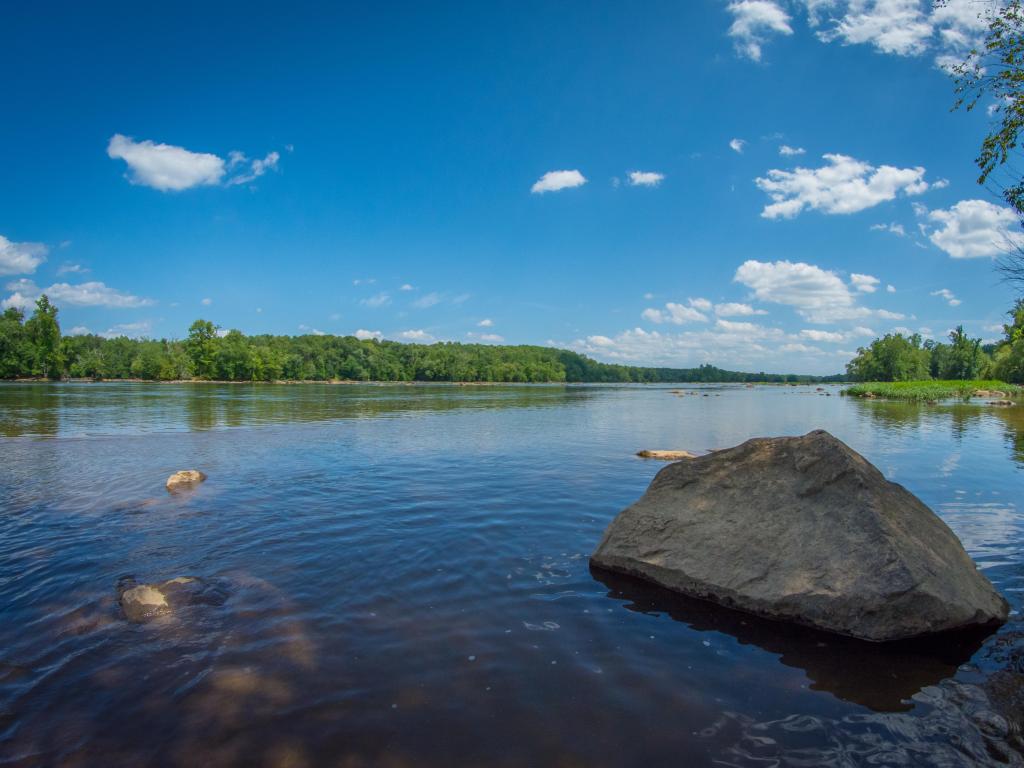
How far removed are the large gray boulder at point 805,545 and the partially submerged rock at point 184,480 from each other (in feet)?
41.8

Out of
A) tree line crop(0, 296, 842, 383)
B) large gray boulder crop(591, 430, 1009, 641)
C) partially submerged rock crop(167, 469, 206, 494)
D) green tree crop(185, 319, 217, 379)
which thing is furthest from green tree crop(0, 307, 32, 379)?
large gray boulder crop(591, 430, 1009, 641)

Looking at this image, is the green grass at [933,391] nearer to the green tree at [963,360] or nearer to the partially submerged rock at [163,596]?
the green tree at [963,360]

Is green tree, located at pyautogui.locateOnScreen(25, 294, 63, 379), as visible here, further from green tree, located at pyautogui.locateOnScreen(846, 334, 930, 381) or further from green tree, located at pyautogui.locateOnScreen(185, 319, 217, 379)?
green tree, located at pyautogui.locateOnScreen(846, 334, 930, 381)

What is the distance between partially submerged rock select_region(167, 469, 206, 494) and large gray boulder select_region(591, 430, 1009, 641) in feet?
41.8

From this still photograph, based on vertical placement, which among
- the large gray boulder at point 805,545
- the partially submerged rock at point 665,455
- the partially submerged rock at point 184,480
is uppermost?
the large gray boulder at point 805,545

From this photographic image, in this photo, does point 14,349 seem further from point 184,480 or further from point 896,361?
point 896,361

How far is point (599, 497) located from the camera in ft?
47.8

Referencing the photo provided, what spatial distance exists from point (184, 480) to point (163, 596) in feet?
31.8

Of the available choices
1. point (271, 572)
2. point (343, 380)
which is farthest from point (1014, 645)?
point (343, 380)

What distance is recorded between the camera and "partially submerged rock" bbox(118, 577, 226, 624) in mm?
7160

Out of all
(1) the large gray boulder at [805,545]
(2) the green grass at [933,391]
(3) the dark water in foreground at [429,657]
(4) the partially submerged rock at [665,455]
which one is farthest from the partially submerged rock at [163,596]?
(2) the green grass at [933,391]

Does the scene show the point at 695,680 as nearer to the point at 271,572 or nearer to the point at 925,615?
the point at 925,615

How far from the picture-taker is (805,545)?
733 centimetres

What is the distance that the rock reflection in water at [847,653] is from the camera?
552 cm
